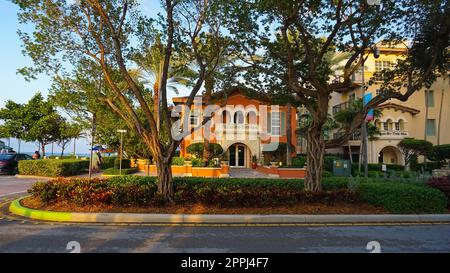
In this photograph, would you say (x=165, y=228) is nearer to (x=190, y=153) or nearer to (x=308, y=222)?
(x=308, y=222)

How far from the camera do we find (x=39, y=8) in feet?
30.9

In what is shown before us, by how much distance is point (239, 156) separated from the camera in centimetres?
3106

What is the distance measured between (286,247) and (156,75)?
22.7 meters

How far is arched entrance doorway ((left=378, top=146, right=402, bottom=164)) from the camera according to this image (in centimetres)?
3351

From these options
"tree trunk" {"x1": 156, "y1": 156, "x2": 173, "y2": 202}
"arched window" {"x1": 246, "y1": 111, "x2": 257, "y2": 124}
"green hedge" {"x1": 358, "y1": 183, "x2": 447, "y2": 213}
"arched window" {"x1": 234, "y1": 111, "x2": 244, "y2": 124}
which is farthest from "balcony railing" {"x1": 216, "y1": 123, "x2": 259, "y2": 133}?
"green hedge" {"x1": 358, "y1": 183, "x2": 447, "y2": 213}

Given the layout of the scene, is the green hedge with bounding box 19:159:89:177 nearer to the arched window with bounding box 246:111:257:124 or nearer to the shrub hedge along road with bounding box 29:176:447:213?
the shrub hedge along road with bounding box 29:176:447:213

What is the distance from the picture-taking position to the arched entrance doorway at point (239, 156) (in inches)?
1215

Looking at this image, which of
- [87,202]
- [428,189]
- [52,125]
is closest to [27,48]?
[87,202]

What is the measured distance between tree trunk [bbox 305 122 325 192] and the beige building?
2443 centimetres

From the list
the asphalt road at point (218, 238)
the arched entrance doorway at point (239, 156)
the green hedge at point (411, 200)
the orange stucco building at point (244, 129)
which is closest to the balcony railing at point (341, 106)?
the orange stucco building at point (244, 129)

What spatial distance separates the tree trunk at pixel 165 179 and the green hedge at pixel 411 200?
6.30m

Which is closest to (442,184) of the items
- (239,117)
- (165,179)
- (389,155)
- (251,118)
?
(165,179)

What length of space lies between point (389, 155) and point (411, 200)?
94.4 feet

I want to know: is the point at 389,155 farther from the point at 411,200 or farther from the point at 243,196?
the point at 243,196
